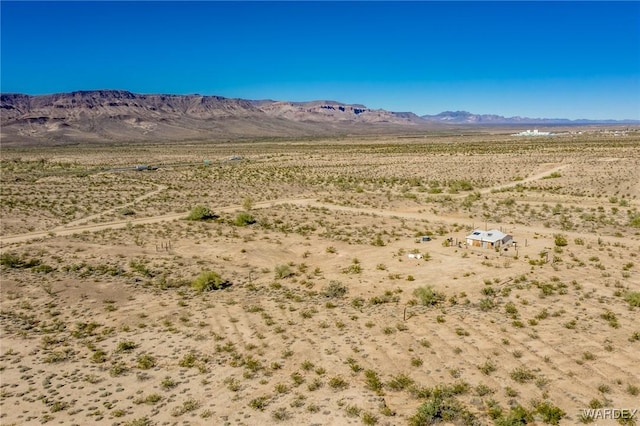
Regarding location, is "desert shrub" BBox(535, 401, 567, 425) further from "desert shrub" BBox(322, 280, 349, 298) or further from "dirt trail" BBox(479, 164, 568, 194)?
"dirt trail" BBox(479, 164, 568, 194)

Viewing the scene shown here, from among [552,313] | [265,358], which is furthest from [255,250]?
[552,313]

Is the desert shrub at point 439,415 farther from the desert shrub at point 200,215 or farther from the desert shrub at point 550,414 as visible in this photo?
the desert shrub at point 200,215

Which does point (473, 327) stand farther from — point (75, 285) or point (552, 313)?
point (75, 285)

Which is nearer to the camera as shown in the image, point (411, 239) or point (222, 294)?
point (222, 294)

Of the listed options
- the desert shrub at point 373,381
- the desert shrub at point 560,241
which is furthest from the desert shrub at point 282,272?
the desert shrub at point 560,241

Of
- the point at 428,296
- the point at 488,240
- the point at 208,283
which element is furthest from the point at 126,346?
the point at 488,240
